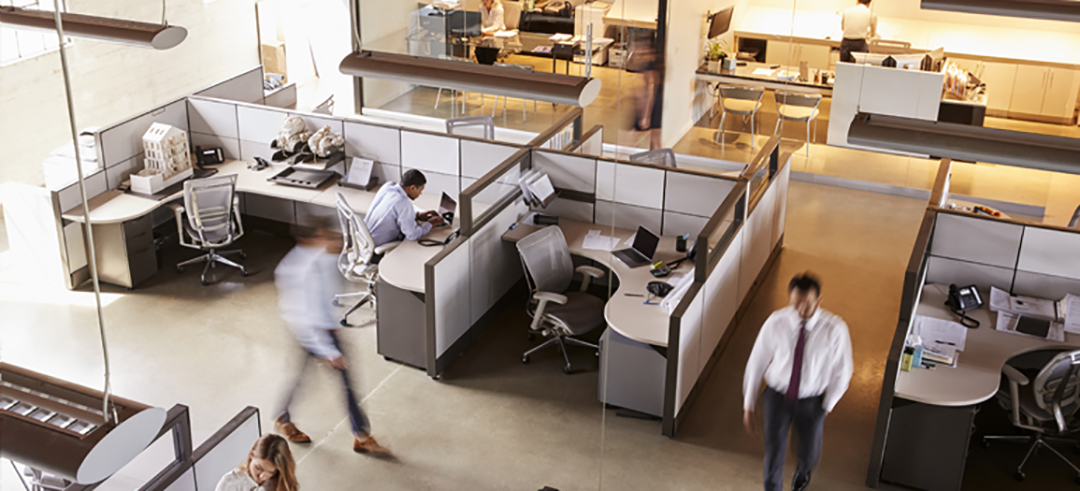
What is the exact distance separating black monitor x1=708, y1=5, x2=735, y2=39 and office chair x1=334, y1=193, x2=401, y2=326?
4866 mm

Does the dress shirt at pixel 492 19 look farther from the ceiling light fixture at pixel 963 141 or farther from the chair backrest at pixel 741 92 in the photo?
the ceiling light fixture at pixel 963 141

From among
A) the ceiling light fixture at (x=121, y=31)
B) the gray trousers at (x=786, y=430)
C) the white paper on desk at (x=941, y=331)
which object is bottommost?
the gray trousers at (x=786, y=430)

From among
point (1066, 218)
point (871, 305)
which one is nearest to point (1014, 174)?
point (1066, 218)

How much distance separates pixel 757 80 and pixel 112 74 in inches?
247

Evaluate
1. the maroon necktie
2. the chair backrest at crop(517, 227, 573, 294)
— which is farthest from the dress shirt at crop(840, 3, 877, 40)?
the maroon necktie

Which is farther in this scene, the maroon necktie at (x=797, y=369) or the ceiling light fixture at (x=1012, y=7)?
the maroon necktie at (x=797, y=369)

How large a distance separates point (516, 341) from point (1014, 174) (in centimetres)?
583

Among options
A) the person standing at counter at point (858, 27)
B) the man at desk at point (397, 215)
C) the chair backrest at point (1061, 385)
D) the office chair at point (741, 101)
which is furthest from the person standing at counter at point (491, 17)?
the chair backrest at point (1061, 385)

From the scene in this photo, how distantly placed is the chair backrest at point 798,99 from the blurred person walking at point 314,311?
4726 mm

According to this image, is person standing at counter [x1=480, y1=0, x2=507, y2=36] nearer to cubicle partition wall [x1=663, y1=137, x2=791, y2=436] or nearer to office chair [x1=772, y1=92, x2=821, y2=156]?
office chair [x1=772, y1=92, x2=821, y2=156]

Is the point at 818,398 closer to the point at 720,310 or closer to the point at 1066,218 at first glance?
the point at 720,310

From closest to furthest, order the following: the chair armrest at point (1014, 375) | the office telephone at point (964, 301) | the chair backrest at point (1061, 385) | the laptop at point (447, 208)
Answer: the chair backrest at point (1061, 385)
the chair armrest at point (1014, 375)
the office telephone at point (964, 301)
the laptop at point (447, 208)

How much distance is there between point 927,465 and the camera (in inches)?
179

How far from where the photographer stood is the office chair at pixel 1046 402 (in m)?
4.35
